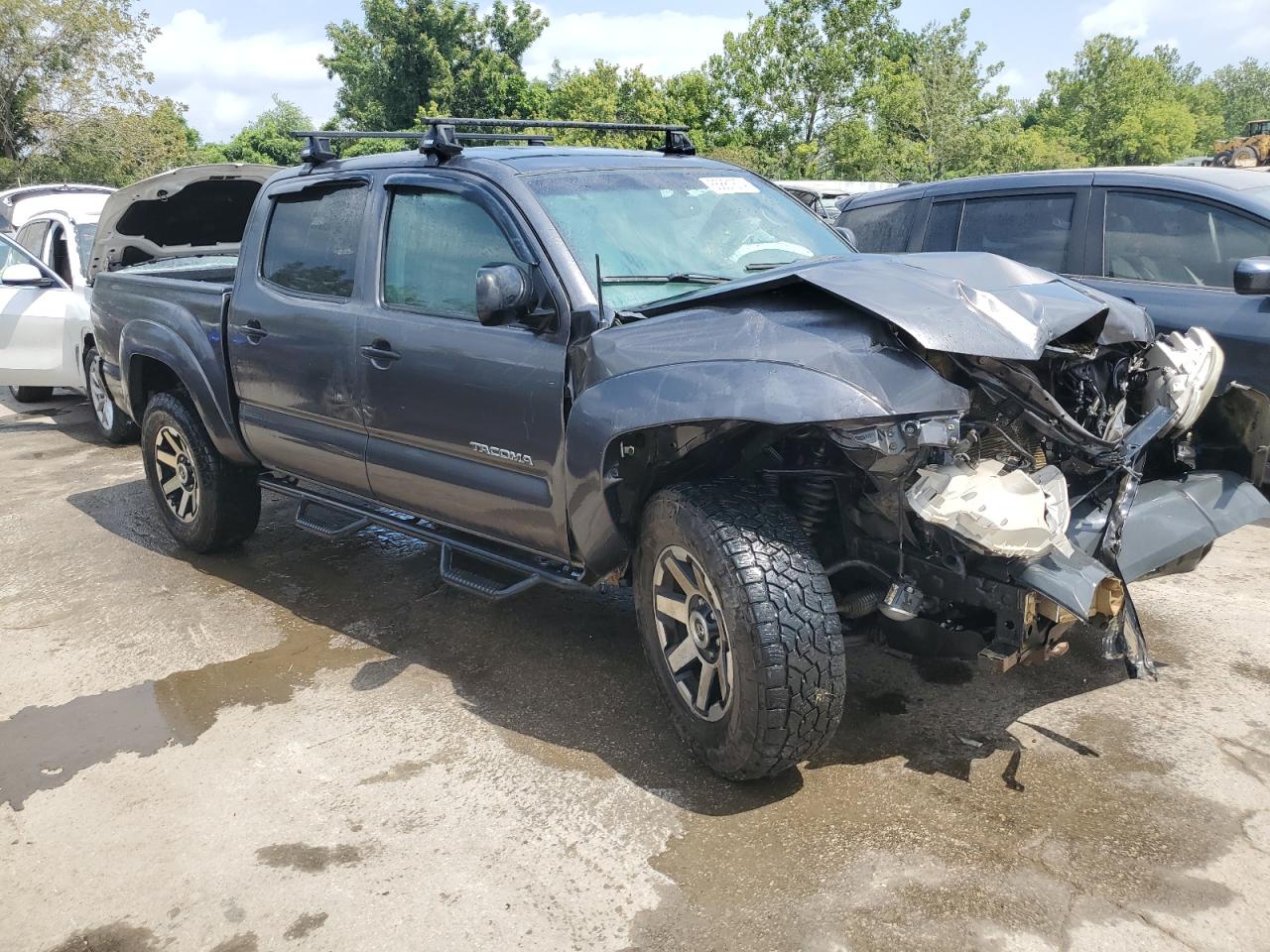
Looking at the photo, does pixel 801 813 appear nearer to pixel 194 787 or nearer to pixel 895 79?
pixel 194 787

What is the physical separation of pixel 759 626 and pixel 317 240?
9.31 ft

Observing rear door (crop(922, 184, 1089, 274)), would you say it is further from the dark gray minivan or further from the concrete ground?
the concrete ground

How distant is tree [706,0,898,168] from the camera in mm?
30578

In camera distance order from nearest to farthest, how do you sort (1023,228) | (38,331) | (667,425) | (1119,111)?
(667,425) < (1023,228) < (38,331) < (1119,111)

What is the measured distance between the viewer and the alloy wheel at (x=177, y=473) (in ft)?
17.9

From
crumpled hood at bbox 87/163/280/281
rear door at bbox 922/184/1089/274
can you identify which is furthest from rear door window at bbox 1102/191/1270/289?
crumpled hood at bbox 87/163/280/281

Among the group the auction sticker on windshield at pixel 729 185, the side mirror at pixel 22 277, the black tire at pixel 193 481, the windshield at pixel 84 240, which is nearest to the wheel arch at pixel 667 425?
the auction sticker on windshield at pixel 729 185

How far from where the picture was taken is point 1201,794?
3.06 meters

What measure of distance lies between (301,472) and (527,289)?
1952 mm


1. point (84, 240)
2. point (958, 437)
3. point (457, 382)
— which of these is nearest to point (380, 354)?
point (457, 382)

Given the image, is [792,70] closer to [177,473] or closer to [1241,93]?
[177,473]

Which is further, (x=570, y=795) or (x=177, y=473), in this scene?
(x=177, y=473)

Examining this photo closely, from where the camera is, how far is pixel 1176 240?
532 centimetres

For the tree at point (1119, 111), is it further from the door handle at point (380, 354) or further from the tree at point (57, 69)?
the door handle at point (380, 354)
